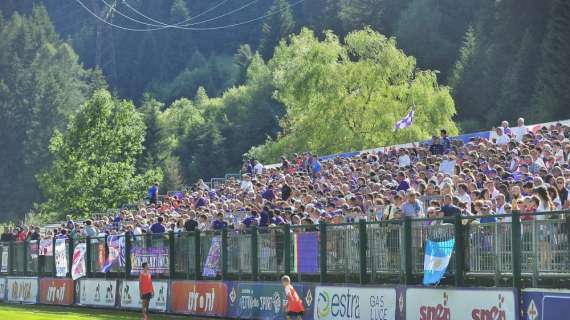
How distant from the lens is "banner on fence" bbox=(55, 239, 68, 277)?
37344 mm

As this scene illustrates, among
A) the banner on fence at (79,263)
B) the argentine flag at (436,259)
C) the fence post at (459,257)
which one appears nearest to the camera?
the fence post at (459,257)

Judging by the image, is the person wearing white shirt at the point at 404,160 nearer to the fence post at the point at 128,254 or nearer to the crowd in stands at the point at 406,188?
the crowd in stands at the point at 406,188

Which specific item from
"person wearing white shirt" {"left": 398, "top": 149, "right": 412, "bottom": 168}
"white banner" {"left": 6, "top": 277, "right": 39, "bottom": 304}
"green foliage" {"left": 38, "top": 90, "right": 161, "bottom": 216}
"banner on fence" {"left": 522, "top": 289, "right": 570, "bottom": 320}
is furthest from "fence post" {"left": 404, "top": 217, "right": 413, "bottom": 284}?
"green foliage" {"left": 38, "top": 90, "right": 161, "bottom": 216}

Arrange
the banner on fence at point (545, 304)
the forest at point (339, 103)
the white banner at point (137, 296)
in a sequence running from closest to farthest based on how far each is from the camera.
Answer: the banner on fence at point (545, 304), the white banner at point (137, 296), the forest at point (339, 103)

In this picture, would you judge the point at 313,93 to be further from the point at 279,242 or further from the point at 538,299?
the point at 538,299

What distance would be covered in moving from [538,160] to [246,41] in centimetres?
17308

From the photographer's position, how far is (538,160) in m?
24.9

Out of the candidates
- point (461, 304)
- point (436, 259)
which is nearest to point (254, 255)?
point (436, 259)

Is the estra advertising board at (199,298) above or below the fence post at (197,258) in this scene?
below

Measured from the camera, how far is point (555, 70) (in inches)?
2867

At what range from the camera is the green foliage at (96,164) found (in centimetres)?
8319

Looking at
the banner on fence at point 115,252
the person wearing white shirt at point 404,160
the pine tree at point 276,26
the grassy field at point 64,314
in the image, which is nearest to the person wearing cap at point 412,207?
the grassy field at point 64,314

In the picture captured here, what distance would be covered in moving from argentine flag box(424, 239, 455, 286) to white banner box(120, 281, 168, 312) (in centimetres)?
1204

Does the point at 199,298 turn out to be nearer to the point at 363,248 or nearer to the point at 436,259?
the point at 363,248
